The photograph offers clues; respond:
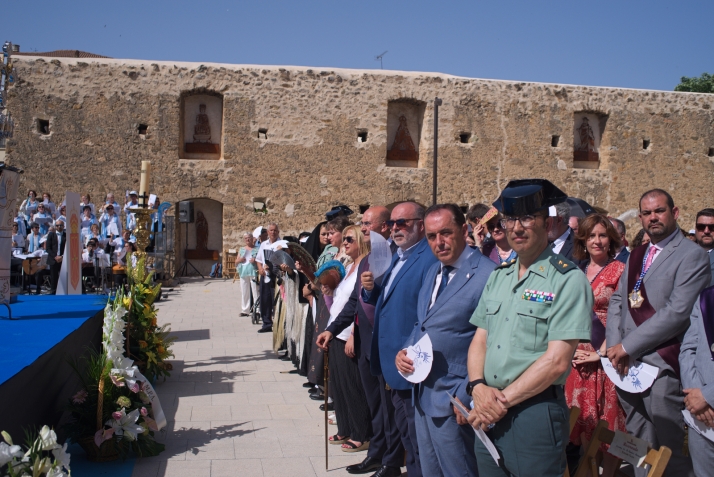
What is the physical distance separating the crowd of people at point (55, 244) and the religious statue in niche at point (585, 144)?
1439 centimetres

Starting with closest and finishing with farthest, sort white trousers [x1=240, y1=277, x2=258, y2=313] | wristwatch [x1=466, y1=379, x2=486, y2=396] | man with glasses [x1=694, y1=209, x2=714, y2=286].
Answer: wristwatch [x1=466, y1=379, x2=486, y2=396]
man with glasses [x1=694, y1=209, x2=714, y2=286]
white trousers [x1=240, y1=277, x2=258, y2=313]

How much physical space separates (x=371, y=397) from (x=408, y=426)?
78 centimetres

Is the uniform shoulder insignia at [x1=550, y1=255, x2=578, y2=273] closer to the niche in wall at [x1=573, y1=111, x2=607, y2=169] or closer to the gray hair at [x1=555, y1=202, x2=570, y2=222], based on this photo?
the gray hair at [x1=555, y1=202, x2=570, y2=222]

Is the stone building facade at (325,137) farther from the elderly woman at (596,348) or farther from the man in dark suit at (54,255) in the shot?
the elderly woman at (596,348)

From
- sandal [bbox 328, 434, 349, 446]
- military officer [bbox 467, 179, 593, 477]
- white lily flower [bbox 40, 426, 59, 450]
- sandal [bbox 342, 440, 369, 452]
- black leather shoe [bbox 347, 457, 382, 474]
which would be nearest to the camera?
military officer [bbox 467, 179, 593, 477]

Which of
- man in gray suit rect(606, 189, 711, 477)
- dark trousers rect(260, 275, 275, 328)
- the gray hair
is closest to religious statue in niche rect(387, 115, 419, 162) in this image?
dark trousers rect(260, 275, 275, 328)

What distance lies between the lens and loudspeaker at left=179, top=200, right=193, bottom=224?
60.9 ft

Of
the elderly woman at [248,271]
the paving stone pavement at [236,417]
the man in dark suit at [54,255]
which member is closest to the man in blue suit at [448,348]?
the paving stone pavement at [236,417]

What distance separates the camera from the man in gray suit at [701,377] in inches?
112

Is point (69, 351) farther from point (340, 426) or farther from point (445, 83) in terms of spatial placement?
point (445, 83)

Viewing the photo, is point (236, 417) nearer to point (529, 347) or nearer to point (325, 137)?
point (529, 347)

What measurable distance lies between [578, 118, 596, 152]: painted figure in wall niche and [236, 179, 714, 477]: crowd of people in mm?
18474

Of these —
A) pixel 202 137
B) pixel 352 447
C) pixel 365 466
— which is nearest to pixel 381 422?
pixel 365 466

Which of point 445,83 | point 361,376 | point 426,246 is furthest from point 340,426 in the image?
point 445,83
